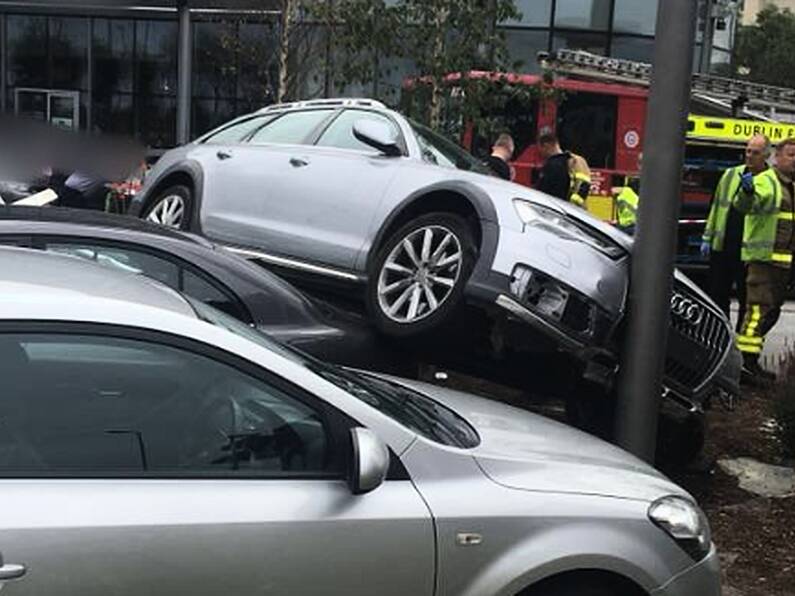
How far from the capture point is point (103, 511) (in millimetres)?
2529

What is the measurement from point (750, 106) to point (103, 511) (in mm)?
14232

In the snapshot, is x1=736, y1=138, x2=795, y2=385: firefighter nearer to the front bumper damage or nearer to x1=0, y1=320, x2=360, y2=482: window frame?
the front bumper damage

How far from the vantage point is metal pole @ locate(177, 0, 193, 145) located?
23938 millimetres

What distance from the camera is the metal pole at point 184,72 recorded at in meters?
23.9

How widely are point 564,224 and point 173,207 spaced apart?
3.04m

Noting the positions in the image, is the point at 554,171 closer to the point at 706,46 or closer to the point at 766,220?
the point at 766,220

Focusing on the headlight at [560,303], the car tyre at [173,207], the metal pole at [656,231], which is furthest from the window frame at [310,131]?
the metal pole at [656,231]

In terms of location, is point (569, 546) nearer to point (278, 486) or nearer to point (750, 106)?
point (278, 486)

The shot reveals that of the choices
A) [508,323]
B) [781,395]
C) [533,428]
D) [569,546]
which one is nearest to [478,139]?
[781,395]

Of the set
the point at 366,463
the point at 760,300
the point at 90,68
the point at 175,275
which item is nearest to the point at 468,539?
the point at 366,463

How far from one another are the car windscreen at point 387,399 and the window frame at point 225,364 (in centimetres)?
18

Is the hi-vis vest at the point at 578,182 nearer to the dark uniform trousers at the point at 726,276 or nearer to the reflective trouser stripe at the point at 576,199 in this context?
the reflective trouser stripe at the point at 576,199

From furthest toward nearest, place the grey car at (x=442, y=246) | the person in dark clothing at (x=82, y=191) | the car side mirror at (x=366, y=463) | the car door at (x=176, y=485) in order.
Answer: the person in dark clothing at (x=82, y=191) → the grey car at (x=442, y=246) → the car side mirror at (x=366, y=463) → the car door at (x=176, y=485)

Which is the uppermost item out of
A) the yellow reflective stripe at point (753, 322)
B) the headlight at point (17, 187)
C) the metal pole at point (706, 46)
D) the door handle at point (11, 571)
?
the metal pole at point (706, 46)
